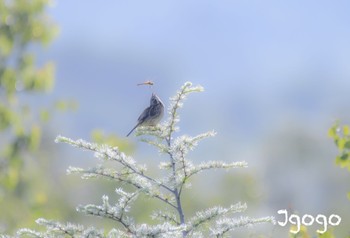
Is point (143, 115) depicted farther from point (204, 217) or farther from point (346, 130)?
point (204, 217)

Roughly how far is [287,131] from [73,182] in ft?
95.8

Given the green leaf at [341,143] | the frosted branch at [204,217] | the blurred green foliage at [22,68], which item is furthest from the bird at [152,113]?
the blurred green foliage at [22,68]

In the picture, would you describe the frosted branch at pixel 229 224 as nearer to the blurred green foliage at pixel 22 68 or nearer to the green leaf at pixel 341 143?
the green leaf at pixel 341 143

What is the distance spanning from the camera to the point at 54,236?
5355mm

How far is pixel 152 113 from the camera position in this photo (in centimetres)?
903

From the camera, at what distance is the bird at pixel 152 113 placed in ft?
29.1

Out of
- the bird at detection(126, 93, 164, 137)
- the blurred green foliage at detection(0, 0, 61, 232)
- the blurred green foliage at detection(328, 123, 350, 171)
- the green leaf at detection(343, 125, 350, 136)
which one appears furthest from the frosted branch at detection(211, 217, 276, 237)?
the blurred green foliage at detection(0, 0, 61, 232)

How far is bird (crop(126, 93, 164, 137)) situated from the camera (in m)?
8.86

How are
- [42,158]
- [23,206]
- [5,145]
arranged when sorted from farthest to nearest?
[42,158] < [23,206] < [5,145]

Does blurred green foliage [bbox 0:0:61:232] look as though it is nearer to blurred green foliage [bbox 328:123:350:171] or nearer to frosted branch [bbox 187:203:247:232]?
blurred green foliage [bbox 328:123:350:171]

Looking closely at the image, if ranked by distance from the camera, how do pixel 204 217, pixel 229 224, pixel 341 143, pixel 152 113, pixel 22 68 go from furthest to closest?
1. pixel 22 68
2. pixel 152 113
3. pixel 341 143
4. pixel 204 217
5. pixel 229 224

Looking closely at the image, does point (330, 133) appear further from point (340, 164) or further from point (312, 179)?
point (312, 179)

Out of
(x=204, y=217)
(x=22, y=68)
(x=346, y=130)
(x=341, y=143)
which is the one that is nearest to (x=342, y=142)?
(x=341, y=143)

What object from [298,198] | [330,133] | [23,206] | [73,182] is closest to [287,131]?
[298,198]
